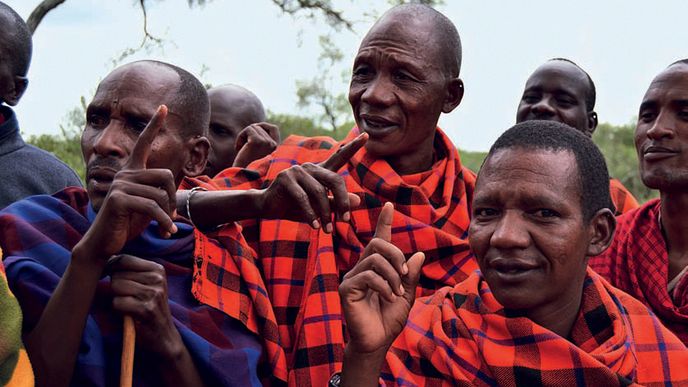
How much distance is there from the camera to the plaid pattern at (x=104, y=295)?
8.34 ft

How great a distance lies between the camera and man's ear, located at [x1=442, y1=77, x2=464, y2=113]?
3629 mm

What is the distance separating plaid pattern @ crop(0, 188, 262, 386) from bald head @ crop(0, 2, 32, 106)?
1118mm

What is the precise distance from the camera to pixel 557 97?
4.87 meters

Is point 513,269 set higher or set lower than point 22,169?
higher

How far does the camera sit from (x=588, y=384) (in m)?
2.52

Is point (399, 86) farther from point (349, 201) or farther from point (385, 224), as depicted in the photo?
point (385, 224)

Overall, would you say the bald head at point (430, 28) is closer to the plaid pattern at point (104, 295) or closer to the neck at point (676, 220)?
the neck at point (676, 220)

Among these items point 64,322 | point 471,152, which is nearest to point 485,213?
point 64,322

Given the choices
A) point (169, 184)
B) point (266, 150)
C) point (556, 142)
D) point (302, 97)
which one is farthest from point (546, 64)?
point (302, 97)

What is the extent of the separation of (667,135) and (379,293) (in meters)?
1.85

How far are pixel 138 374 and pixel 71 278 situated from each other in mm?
442

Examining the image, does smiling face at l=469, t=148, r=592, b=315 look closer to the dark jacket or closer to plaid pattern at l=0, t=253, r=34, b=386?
plaid pattern at l=0, t=253, r=34, b=386

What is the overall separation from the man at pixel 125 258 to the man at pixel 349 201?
0.45ft

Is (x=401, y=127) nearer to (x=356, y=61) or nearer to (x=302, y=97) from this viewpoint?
(x=356, y=61)
